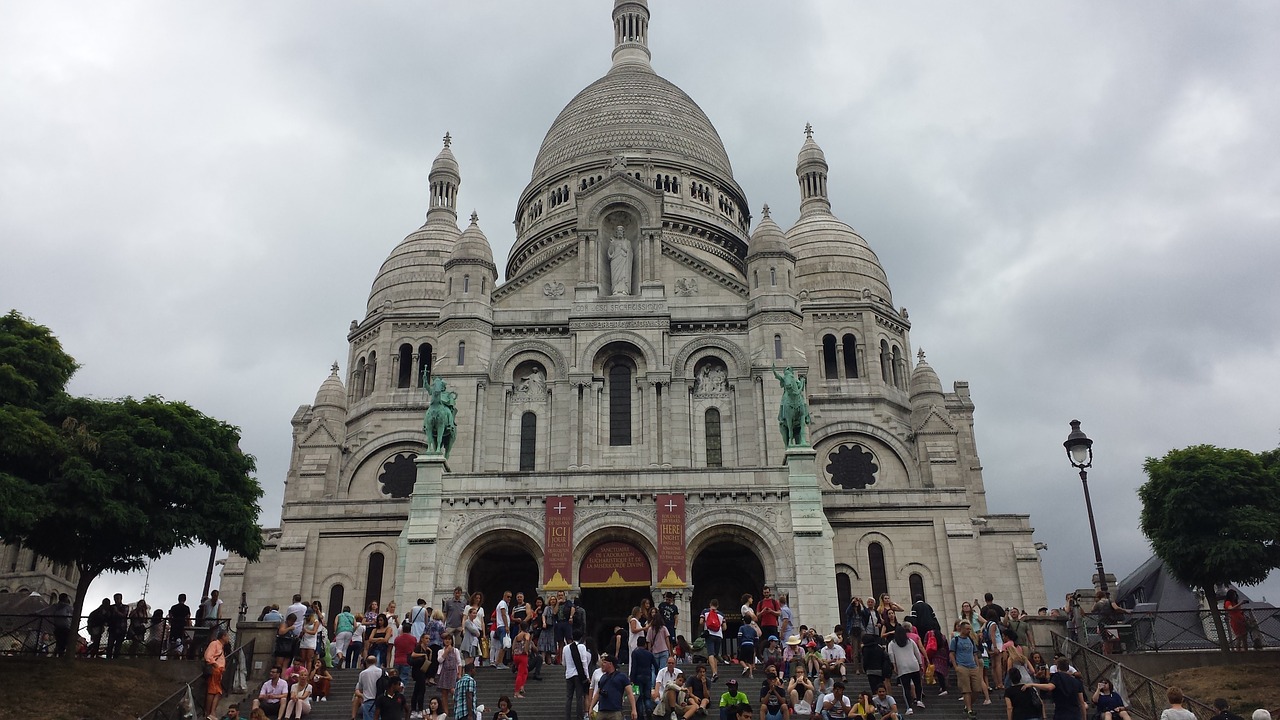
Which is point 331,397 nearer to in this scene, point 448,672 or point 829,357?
point 829,357

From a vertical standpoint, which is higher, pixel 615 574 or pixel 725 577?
pixel 725 577

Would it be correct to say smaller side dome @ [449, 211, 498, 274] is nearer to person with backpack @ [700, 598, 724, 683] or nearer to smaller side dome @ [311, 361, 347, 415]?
smaller side dome @ [311, 361, 347, 415]

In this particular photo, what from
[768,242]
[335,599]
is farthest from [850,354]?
[335,599]

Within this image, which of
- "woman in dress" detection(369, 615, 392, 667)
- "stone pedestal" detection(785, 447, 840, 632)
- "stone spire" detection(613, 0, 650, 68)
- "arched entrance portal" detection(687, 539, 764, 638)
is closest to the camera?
"woman in dress" detection(369, 615, 392, 667)

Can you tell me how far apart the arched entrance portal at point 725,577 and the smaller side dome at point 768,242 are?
40.4 feet

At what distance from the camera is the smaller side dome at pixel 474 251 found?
42.4 metres

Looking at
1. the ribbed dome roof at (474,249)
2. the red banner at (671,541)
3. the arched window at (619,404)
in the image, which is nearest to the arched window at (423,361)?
the ribbed dome roof at (474,249)

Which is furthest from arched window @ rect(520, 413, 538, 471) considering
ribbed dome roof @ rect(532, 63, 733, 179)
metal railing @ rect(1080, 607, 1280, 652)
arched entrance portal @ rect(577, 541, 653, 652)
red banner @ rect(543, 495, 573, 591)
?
ribbed dome roof @ rect(532, 63, 733, 179)

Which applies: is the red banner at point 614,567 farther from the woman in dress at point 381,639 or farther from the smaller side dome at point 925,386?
the smaller side dome at point 925,386

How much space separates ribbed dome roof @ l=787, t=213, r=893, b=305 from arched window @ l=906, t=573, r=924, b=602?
16031mm

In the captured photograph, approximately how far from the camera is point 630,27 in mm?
74125

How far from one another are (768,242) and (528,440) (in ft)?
41.1

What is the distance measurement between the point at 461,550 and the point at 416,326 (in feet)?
66.8

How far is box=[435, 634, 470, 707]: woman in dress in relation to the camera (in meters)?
20.3
